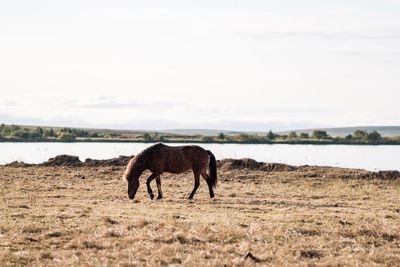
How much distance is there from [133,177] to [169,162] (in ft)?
4.11

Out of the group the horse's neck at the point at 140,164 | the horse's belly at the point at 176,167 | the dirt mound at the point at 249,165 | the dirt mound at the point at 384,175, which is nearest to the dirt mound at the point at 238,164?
the dirt mound at the point at 249,165

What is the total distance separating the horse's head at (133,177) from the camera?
20.4 m

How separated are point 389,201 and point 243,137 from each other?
208 ft

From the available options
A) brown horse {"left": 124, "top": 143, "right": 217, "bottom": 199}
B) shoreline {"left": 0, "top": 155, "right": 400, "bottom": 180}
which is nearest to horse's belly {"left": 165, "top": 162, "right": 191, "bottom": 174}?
brown horse {"left": 124, "top": 143, "right": 217, "bottom": 199}

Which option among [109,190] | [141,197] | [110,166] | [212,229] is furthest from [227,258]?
[110,166]

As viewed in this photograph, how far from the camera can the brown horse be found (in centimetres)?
2070

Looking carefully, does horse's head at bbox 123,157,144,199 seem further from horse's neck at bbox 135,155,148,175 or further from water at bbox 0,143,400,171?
water at bbox 0,143,400,171

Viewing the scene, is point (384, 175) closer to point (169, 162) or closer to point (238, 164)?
point (238, 164)

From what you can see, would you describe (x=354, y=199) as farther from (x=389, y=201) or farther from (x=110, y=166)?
(x=110, y=166)

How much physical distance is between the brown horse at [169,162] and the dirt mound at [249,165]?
825 centimetres

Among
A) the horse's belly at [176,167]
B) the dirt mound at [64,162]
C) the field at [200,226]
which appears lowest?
the field at [200,226]

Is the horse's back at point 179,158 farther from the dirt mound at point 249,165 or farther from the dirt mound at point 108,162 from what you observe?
the dirt mound at point 108,162

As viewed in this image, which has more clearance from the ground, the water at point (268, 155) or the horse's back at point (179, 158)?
the horse's back at point (179, 158)

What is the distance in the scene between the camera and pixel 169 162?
21.0 m
